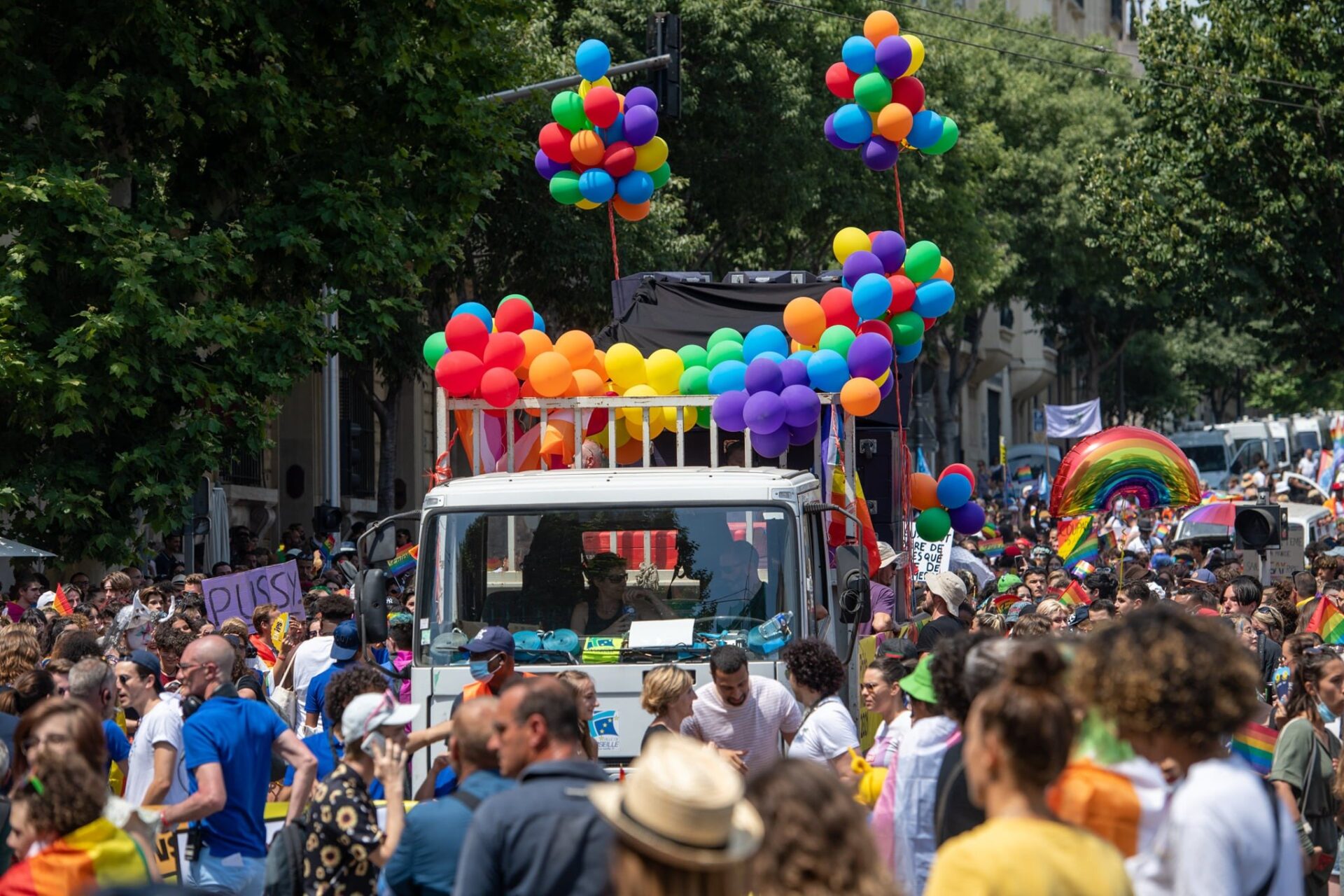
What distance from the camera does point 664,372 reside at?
11.2m

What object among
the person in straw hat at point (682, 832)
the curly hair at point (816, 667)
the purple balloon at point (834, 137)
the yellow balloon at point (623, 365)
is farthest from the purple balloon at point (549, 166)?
the person in straw hat at point (682, 832)

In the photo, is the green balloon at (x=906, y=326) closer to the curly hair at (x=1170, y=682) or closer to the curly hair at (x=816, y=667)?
the curly hair at (x=816, y=667)

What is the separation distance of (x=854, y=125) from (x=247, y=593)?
5.92m

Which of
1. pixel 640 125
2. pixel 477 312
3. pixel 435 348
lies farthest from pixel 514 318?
pixel 640 125

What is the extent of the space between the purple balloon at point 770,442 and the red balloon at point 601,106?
3.60 metres

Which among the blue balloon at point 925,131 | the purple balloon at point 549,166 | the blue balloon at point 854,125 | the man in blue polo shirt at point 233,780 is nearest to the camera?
the man in blue polo shirt at point 233,780

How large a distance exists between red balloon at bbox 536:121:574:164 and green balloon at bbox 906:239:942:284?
2.62 metres

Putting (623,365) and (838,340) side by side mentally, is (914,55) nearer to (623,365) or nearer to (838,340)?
(838,340)

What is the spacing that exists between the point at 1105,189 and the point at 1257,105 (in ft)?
9.98

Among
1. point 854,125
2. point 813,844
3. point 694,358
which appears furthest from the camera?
point 854,125

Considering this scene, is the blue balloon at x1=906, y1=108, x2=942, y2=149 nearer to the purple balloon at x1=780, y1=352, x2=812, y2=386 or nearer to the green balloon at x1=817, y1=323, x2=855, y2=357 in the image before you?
the green balloon at x1=817, y1=323, x2=855, y2=357

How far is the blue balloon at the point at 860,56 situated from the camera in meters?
13.9

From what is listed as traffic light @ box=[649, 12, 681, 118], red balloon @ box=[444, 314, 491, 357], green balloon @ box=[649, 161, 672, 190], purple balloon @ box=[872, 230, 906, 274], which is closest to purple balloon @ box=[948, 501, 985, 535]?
purple balloon @ box=[872, 230, 906, 274]

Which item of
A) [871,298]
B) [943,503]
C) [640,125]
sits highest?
[640,125]
